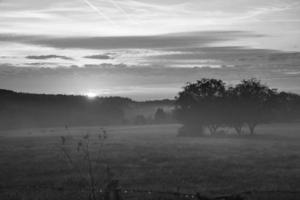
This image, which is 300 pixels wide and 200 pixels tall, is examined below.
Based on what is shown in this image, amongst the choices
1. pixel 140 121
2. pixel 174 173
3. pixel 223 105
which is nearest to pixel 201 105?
pixel 223 105

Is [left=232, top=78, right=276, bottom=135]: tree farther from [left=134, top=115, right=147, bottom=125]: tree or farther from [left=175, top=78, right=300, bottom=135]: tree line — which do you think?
[left=134, top=115, right=147, bottom=125]: tree

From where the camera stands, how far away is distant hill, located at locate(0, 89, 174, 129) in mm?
159125

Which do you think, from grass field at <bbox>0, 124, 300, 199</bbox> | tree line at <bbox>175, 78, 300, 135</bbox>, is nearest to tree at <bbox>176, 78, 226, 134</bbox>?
tree line at <bbox>175, 78, 300, 135</bbox>

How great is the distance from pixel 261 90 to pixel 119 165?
209ft

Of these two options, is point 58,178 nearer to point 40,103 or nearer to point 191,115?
point 191,115

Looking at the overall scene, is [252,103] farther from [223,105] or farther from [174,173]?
[174,173]

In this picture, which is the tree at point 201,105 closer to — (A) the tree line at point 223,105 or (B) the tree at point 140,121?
(A) the tree line at point 223,105

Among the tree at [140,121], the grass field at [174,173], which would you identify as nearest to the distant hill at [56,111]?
the tree at [140,121]

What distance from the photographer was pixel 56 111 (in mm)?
172875

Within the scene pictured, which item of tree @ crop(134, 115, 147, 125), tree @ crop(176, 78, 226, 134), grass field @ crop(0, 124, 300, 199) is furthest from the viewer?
tree @ crop(134, 115, 147, 125)

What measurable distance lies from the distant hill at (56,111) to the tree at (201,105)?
60036 millimetres

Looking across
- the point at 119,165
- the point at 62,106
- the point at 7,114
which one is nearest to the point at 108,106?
the point at 62,106

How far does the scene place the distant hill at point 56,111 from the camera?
522 feet

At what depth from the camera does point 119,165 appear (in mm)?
35688
